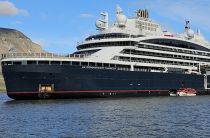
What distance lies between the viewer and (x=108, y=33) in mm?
82812

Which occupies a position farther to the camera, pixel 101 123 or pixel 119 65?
pixel 119 65

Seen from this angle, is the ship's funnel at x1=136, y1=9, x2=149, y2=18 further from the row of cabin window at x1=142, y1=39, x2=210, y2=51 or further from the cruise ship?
the row of cabin window at x1=142, y1=39, x2=210, y2=51

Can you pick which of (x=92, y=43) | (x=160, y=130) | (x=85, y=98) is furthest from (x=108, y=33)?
(x=160, y=130)

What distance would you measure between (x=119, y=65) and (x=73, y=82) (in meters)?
11.1

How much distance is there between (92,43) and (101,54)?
6.77m

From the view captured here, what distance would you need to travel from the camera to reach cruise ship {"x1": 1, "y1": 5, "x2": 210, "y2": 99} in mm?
66438

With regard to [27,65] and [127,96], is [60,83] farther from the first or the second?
[127,96]

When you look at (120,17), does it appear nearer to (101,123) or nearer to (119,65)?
(119,65)

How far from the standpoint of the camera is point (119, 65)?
249 ft

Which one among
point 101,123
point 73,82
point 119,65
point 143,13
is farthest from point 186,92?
point 101,123

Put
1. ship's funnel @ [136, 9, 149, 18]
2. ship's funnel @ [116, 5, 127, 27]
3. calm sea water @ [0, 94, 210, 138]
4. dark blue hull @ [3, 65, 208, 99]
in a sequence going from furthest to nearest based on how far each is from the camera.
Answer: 1. ship's funnel @ [136, 9, 149, 18]
2. ship's funnel @ [116, 5, 127, 27]
3. dark blue hull @ [3, 65, 208, 99]
4. calm sea water @ [0, 94, 210, 138]

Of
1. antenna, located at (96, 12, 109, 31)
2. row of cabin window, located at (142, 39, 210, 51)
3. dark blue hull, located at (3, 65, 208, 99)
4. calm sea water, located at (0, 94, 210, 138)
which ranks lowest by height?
calm sea water, located at (0, 94, 210, 138)

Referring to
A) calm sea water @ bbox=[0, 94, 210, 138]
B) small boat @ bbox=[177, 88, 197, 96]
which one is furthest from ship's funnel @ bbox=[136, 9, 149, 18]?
calm sea water @ bbox=[0, 94, 210, 138]

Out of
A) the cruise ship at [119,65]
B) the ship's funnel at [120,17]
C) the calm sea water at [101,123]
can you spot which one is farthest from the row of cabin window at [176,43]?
the calm sea water at [101,123]
